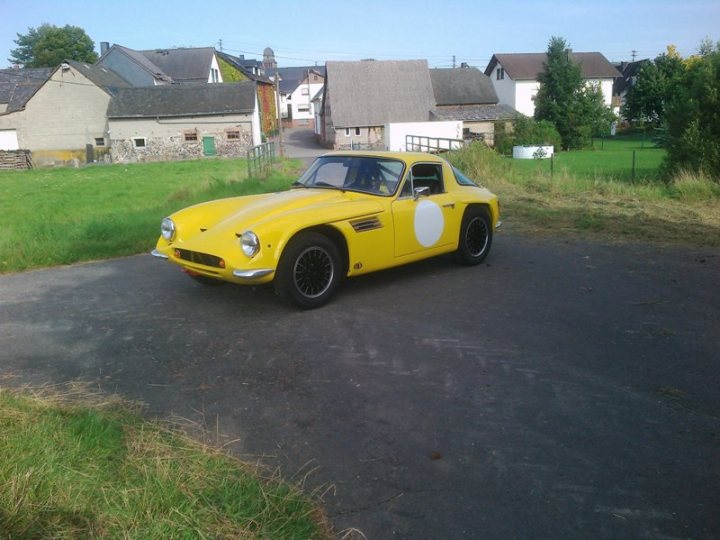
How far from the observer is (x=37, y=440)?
302 cm

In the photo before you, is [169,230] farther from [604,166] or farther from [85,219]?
[604,166]

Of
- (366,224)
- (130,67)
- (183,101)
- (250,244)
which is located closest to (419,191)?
(366,224)

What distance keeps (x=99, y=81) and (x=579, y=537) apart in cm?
5301

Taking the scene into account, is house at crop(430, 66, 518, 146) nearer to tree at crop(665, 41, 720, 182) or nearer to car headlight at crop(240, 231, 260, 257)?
tree at crop(665, 41, 720, 182)

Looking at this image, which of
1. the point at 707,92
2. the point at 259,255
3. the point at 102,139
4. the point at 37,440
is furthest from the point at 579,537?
the point at 102,139

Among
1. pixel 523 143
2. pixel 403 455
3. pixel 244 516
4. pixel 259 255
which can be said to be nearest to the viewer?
pixel 244 516

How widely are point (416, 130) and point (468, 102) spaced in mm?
9351

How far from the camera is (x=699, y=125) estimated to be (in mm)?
15930

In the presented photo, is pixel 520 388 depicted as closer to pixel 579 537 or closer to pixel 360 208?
pixel 579 537

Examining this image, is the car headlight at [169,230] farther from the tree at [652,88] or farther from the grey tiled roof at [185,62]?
the grey tiled roof at [185,62]

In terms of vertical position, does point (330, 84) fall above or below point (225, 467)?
above

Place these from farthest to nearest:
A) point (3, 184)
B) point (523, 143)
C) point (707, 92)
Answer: point (523, 143) < point (3, 184) < point (707, 92)

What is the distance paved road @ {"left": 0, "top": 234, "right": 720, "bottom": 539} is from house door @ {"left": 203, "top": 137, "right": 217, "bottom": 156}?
4113 centimetres

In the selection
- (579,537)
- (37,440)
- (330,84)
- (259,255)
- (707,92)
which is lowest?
(579,537)
